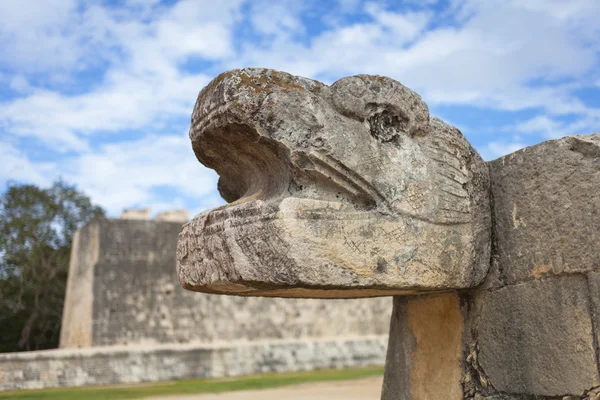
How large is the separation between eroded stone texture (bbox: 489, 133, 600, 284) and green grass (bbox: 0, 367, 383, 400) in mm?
8074

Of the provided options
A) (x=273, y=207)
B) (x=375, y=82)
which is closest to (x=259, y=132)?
(x=273, y=207)

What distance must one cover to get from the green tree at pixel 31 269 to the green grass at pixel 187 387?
8602 mm

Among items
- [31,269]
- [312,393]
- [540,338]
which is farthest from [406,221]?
[31,269]

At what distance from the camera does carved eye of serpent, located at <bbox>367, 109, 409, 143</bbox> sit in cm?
271

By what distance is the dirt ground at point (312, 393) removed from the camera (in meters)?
9.33

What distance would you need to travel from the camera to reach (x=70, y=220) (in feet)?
66.7

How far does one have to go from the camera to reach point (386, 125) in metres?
2.75

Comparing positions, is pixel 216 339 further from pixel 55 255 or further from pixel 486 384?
pixel 486 384

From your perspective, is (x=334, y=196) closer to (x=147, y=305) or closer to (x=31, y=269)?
(x=147, y=305)

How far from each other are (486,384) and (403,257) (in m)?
0.77

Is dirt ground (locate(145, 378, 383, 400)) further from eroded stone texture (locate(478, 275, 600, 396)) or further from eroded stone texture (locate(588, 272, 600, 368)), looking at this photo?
eroded stone texture (locate(588, 272, 600, 368))

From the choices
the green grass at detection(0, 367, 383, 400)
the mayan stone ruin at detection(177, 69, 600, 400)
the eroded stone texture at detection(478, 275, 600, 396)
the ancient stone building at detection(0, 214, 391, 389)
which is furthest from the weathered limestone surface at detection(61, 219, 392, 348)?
the eroded stone texture at detection(478, 275, 600, 396)

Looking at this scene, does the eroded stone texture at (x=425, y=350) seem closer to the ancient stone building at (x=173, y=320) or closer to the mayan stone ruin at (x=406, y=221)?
the mayan stone ruin at (x=406, y=221)

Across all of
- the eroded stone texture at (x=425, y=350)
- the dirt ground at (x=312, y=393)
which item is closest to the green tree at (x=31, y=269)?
the dirt ground at (x=312, y=393)
